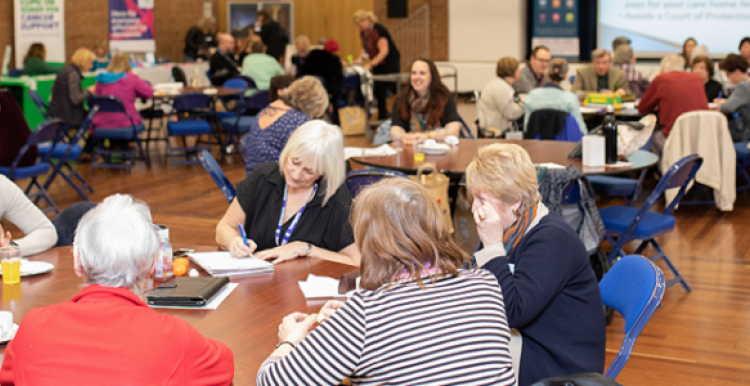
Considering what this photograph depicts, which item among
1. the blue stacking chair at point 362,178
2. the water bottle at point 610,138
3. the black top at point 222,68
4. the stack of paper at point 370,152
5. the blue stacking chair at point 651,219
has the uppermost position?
the black top at point 222,68

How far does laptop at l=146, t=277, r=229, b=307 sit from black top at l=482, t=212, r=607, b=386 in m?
0.83

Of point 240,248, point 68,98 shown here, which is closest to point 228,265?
point 240,248

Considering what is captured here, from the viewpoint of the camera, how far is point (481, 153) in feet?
7.66

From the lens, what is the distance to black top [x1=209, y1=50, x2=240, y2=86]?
10.4 m

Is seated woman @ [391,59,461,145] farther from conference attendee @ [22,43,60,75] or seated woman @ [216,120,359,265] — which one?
conference attendee @ [22,43,60,75]

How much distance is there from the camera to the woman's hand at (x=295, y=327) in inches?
71.5

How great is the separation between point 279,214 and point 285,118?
1575 mm

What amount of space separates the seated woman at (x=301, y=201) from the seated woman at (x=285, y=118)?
1.41 meters

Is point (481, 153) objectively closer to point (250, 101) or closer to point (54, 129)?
point (54, 129)

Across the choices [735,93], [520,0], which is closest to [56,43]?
[520,0]

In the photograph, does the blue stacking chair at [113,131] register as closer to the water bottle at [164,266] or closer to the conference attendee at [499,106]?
the conference attendee at [499,106]

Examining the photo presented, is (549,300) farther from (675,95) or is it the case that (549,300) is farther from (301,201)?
(675,95)

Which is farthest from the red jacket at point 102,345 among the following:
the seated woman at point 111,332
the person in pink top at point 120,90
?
the person in pink top at point 120,90

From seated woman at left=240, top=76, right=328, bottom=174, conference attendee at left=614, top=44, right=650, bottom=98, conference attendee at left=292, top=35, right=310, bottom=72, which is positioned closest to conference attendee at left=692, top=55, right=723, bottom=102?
conference attendee at left=614, top=44, right=650, bottom=98
